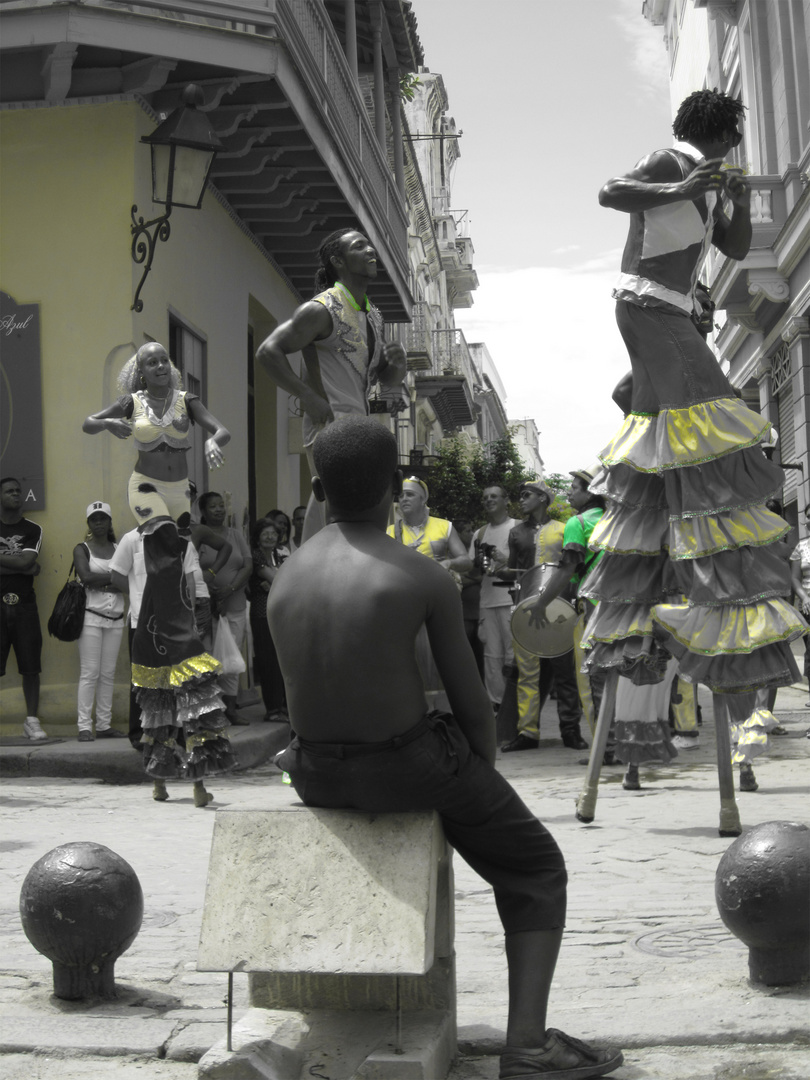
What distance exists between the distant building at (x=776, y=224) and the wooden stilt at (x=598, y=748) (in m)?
13.4

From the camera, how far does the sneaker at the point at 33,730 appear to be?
30.8 ft

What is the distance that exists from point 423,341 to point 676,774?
87.9 ft

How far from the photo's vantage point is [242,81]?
10.4 metres

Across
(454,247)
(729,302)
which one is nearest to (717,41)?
(729,302)

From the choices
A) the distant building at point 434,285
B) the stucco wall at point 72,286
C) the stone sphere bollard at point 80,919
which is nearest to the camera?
the stone sphere bollard at point 80,919

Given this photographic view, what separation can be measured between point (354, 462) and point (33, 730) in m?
7.05

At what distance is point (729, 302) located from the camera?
2169cm

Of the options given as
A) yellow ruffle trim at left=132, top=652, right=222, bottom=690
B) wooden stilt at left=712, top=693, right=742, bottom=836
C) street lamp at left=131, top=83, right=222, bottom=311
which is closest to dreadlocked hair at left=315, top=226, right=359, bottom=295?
wooden stilt at left=712, top=693, right=742, bottom=836

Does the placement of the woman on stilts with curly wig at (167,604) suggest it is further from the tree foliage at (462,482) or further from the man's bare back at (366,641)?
the tree foliage at (462,482)

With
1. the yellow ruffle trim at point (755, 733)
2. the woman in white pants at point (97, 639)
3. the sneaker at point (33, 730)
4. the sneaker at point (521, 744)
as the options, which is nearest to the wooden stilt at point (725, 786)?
the yellow ruffle trim at point (755, 733)

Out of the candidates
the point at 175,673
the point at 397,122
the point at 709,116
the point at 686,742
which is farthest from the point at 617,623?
the point at 397,122

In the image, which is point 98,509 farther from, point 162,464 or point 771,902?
point 771,902

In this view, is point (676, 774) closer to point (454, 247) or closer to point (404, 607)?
point (404, 607)

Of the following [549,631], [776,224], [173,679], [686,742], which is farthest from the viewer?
[776,224]
